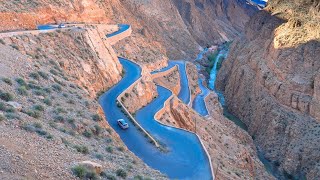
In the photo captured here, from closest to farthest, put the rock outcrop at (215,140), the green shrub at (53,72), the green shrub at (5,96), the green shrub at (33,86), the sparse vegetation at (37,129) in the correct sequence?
1. the sparse vegetation at (37,129)
2. the green shrub at (5,96)
3. the green shrub at (33,86)
4. the green shrub at (53,72)
5. the rock outcrop at (215,140)

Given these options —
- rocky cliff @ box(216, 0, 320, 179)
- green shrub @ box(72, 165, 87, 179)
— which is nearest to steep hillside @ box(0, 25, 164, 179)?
green shrub @ box(72, 165, 87, 179)

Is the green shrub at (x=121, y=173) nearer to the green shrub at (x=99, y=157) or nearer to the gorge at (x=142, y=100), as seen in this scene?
the gorge at (x=142, y=100)

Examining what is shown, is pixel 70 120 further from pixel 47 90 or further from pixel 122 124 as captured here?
pixel 122 124

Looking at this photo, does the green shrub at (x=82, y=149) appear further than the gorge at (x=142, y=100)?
No

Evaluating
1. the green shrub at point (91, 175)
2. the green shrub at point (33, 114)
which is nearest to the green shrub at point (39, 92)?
the green shrub at point (33, 114)

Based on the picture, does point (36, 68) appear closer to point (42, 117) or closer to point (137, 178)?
point (42, 117)

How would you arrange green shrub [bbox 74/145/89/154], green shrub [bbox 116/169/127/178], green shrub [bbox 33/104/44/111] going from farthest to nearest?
green shrub [bbox 33/104/44/111], green shrub [bbox 74/145/89/154], green shrub [bbox 116/169/127/178]

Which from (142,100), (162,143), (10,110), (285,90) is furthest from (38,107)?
(285,90)

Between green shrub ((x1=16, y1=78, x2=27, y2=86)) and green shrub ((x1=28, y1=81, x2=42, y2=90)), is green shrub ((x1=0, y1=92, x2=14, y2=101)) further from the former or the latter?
green shrub ((x1=28, y1=81, x2=42, y2=90))

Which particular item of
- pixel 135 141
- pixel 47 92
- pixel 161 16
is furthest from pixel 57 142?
pixel 161 16
